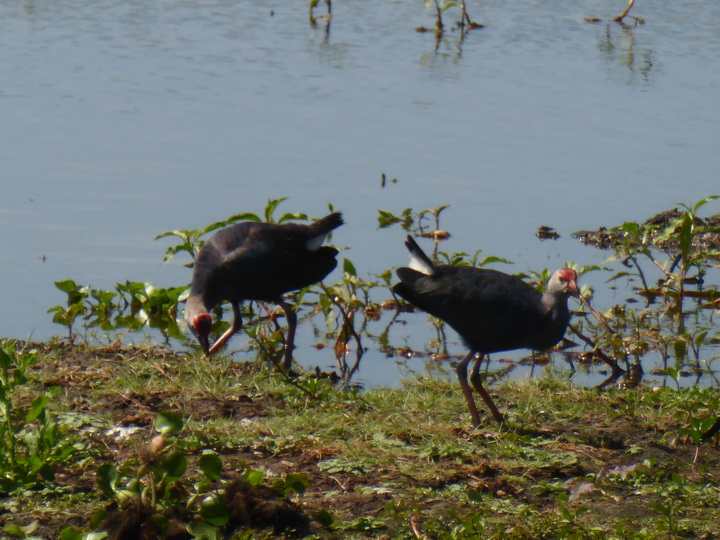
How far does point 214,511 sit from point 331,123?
26.1ft

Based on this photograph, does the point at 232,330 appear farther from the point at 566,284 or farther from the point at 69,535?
the point at 69,535

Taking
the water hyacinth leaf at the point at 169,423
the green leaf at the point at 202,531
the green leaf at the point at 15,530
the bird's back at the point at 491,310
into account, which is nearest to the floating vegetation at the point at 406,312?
the bird's back at the point at 491,310

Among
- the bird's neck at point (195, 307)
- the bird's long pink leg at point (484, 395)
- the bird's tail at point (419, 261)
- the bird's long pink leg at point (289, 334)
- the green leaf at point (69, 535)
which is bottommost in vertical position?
the bird's long pink leg at point (289, 334)

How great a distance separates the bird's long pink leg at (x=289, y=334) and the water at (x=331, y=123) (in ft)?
1.09

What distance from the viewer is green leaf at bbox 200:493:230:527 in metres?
3.90

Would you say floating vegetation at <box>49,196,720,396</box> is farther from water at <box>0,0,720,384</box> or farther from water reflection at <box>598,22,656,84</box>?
water reflection at <box>598,22,656,84</box>

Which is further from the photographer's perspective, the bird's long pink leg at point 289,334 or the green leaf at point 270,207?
the green leaf at point 270,207

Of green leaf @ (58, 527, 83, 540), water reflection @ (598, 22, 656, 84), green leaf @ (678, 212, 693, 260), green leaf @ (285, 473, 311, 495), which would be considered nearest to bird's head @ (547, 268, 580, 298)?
green leaf @ (678, 212, 693, 260)

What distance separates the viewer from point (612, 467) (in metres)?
4.96

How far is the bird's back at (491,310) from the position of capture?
593cm

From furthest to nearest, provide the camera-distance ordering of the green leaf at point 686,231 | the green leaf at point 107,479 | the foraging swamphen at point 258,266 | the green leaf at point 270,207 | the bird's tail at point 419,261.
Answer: the green leaf at point 270,207 < the green leaf at point 686,231 < the foraging swamphen at point 258,266 < the bird's tail at point 419,261 < the green leaf at point 107,479

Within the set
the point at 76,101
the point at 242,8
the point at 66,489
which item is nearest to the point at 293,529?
the point at 66,489

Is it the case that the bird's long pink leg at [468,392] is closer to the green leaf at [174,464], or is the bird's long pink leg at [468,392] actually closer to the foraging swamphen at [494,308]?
the foraging swamphen at [494,308]

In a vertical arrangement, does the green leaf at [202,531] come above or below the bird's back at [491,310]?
above
